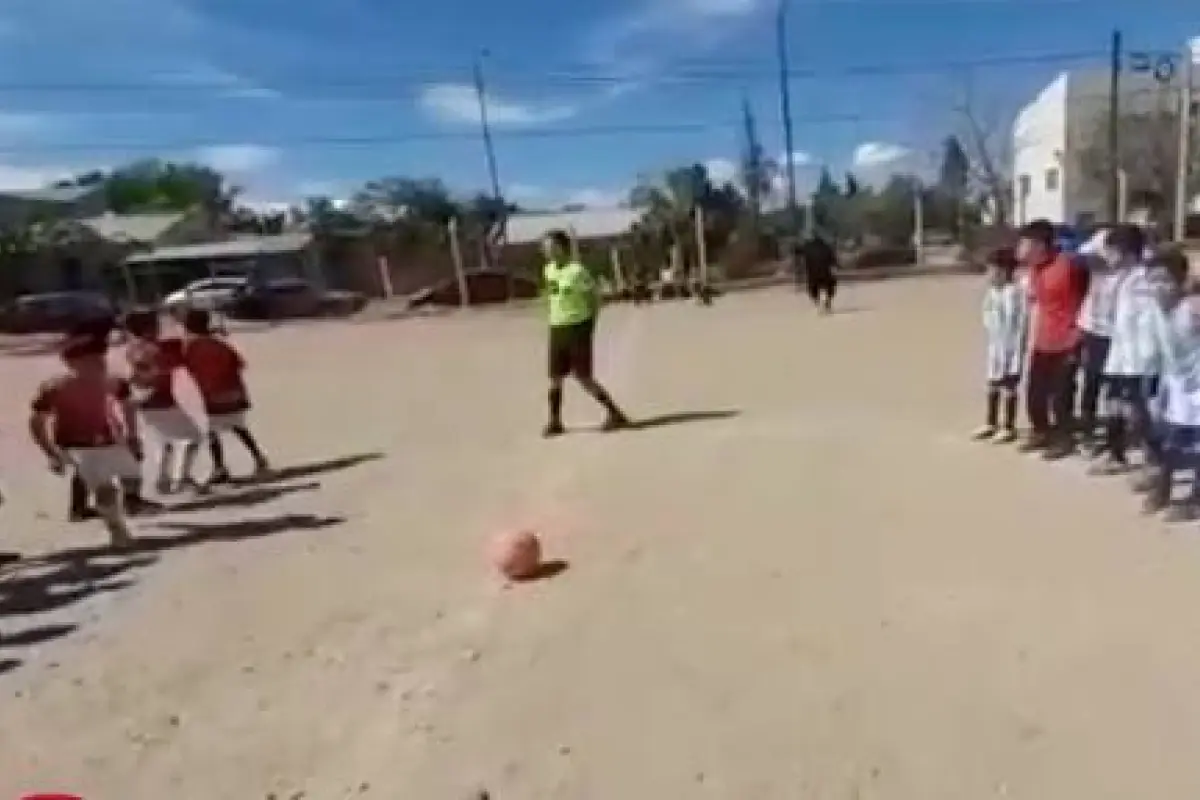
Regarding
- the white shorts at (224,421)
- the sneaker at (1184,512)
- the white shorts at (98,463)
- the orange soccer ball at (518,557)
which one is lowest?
the sneaker at (1184,512)

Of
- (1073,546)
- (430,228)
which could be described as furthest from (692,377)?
(430,228)

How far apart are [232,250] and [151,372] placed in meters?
54.0

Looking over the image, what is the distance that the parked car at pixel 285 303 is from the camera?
4122 cm

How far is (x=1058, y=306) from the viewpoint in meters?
8.37

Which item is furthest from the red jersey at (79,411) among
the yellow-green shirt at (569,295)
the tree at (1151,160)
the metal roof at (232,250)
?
the tree at (1151,160)

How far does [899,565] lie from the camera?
6113 mm

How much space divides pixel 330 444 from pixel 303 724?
25.2ft

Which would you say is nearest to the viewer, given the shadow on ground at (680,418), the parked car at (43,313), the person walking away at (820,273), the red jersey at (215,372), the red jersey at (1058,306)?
the red jersey at (1058,306)

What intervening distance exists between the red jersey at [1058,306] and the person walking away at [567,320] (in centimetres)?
362

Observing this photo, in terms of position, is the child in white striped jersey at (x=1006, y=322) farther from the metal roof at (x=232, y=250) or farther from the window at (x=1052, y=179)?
the window at (x=1052, y=179)

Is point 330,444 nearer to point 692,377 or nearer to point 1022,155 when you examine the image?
point 692,377

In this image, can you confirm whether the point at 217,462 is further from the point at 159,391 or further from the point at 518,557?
the point at 518,557

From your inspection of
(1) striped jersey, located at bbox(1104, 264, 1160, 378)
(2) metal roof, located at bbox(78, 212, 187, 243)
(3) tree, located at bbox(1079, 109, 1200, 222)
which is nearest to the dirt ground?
(1) striped jersey, located at bbox(1104, 264, 1160, 378)

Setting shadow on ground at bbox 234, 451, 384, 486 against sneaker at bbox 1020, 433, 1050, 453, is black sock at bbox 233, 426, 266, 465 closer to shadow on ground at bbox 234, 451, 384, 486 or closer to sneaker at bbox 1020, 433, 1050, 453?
shadow on ground at bbox 234, 451, 384, 486
